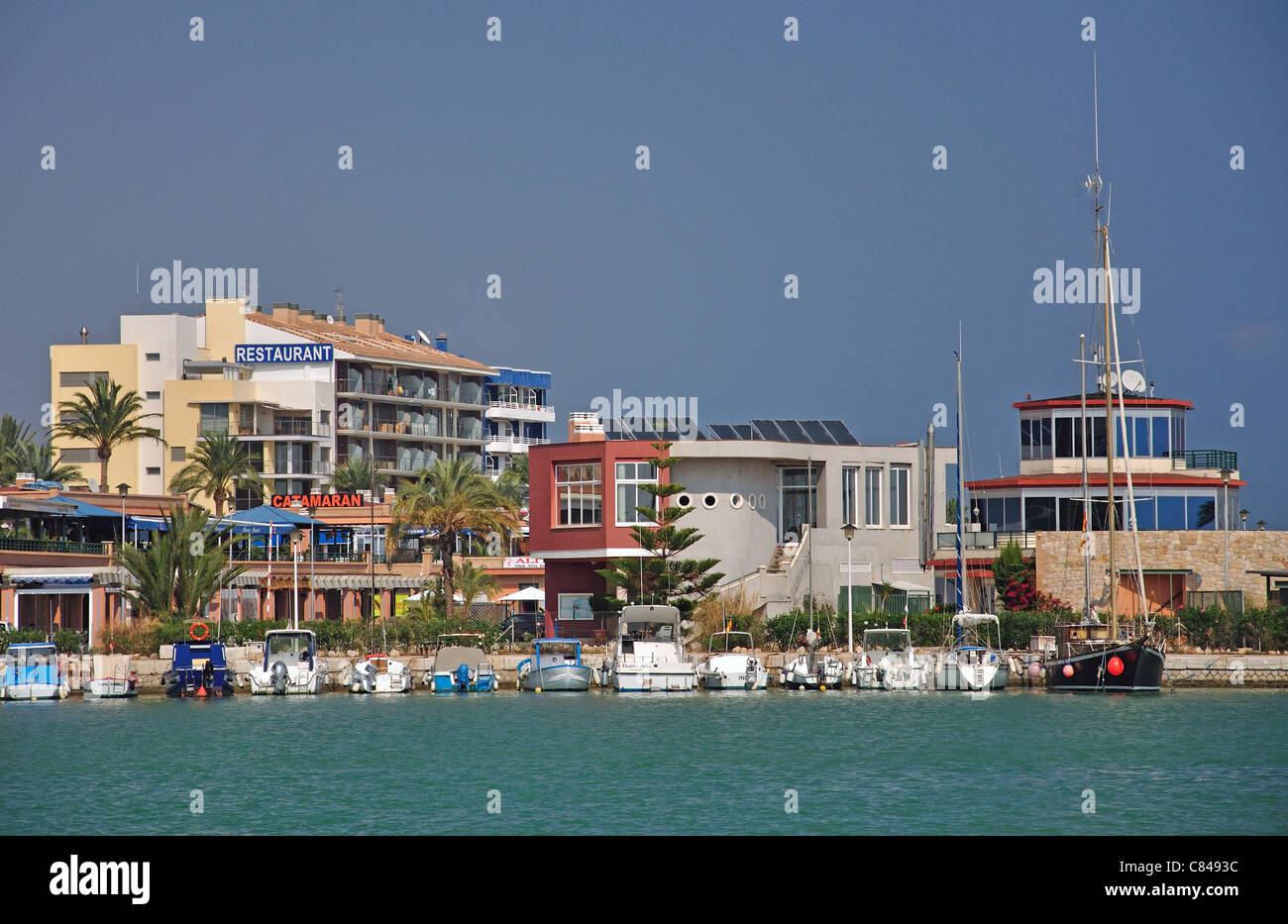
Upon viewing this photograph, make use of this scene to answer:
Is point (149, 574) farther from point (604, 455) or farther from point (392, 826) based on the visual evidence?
point (392, 826)

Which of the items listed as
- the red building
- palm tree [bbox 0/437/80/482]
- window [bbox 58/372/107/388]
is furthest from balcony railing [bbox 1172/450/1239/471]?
window [bbox 58/372/107/388]

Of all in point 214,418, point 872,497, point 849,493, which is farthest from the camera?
point 214,418

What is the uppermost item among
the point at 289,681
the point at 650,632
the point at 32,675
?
the point at 650,632

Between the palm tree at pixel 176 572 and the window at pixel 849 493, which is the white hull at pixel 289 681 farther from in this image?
the window at pixel 849 493

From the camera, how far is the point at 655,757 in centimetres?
3581

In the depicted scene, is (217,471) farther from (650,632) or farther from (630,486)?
(650,632)

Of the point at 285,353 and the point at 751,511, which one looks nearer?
the point at 751,511

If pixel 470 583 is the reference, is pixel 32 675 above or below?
below

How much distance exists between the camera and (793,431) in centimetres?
6238

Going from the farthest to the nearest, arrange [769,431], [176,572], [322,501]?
[322,501], [769,431], [176,572]

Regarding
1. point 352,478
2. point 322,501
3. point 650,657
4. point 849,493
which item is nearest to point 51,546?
point 322,501

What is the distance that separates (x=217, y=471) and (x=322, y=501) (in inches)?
236

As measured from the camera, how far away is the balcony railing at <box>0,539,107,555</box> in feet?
204
